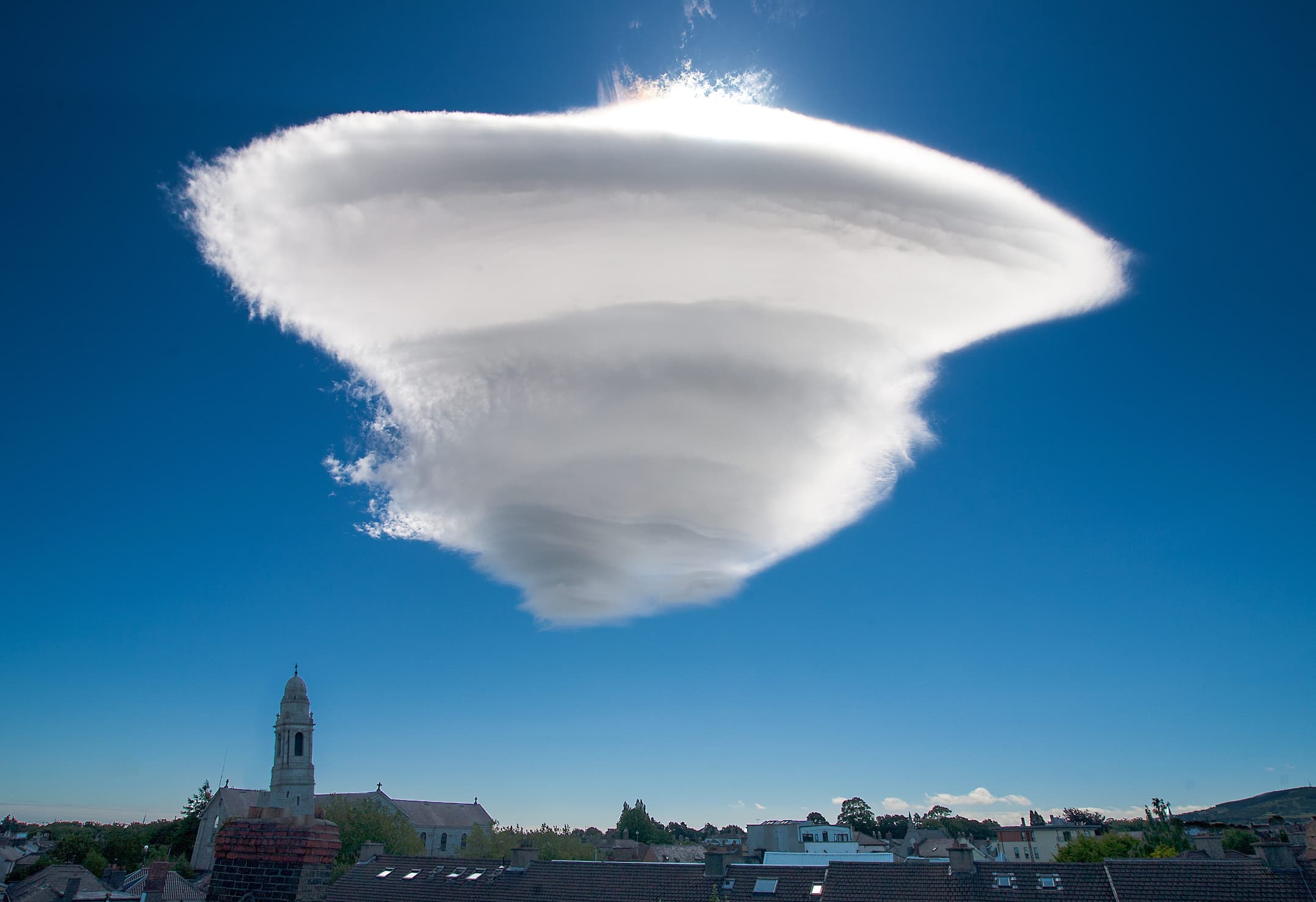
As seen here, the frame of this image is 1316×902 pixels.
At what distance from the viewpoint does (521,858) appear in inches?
1718

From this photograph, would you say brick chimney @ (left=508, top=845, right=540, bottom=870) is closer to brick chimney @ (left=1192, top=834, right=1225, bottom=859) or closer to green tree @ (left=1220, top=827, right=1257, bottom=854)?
brick chimney @ (left=1192, top=834, right=1225, bottom=859)

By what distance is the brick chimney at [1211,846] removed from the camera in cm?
4820

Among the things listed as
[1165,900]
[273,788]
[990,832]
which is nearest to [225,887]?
[1165,900]

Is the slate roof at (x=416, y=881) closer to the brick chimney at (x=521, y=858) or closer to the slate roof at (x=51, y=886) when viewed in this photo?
the brick chimney at (x=521, y=858)

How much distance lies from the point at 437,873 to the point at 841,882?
19967 mm

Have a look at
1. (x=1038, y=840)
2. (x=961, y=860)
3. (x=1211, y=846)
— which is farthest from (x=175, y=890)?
(x=1038, y=840)

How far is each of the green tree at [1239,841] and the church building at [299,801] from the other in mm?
75309

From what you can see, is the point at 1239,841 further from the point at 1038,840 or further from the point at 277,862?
the point at 277,862

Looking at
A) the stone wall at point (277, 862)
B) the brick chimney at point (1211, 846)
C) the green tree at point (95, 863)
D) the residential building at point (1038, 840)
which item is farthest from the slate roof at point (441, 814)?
the stone wall at point (277, 862)

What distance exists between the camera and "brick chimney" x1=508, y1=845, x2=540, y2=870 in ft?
142

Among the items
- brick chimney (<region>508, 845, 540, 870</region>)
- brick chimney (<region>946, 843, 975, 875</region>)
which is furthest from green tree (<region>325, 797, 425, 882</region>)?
brick chimney (<region>946, 843, 975, 875</region>)

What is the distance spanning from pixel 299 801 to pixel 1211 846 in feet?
229

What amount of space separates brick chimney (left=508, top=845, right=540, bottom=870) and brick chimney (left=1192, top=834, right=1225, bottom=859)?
36175mm

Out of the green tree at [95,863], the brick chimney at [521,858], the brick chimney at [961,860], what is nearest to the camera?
the brick chimney at [961,860]
